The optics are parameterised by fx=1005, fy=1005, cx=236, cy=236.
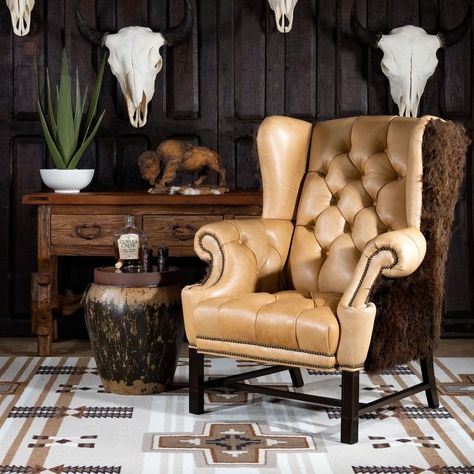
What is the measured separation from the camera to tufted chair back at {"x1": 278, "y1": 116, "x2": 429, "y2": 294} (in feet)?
12.0

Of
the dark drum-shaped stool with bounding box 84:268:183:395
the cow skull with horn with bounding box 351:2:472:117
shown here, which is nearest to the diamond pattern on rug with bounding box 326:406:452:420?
the dark drum-shaped stool with bounding box 84:268:183:395

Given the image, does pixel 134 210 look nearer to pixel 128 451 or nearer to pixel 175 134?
pixel 175 134

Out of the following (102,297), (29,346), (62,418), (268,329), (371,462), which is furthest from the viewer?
(29,346)

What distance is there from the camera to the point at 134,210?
4719 millimetres

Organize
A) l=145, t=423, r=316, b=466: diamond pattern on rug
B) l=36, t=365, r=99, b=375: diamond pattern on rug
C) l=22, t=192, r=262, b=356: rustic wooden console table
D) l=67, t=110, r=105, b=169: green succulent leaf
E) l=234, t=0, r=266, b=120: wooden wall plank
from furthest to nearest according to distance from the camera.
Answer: l=234, t=0, r=266, b=120: wooden wall plank, l=67, t=110, r=105, b=169: green succulent leaf, l=22, t=192, r=262, b=356: rustic wooden console table, l=36, t=365, r=99, b=375: diamond pattern on rug, l=145, t=423, r=316, b=466: diamond pattern on rug

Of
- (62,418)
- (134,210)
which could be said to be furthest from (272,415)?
(134,210)

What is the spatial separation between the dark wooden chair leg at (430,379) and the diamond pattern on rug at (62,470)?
129cm

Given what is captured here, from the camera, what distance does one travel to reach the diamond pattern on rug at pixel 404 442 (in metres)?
3.28

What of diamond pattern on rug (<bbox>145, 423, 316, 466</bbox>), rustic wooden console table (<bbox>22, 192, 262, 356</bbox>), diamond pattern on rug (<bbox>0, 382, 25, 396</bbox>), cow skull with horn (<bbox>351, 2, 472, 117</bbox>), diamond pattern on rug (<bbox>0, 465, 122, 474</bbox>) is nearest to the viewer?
diamond pattern on rug (<bbox>0, 465, 122, 474</bbox>)

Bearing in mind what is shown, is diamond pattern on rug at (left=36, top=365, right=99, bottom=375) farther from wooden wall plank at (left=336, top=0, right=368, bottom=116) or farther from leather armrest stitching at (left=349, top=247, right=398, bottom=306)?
wooden wall plank at (left=336, top=0, right=368, bottom=116)

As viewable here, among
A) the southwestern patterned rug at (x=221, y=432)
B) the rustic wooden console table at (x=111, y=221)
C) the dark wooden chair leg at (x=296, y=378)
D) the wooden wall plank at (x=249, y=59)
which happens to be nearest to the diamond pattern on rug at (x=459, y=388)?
the southwestern patterned rug at (x=221, y=432)

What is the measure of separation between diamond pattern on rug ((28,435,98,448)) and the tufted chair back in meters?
1.05

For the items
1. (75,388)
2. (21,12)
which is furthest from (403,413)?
(21,12)

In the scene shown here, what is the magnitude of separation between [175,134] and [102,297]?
1.58 m
